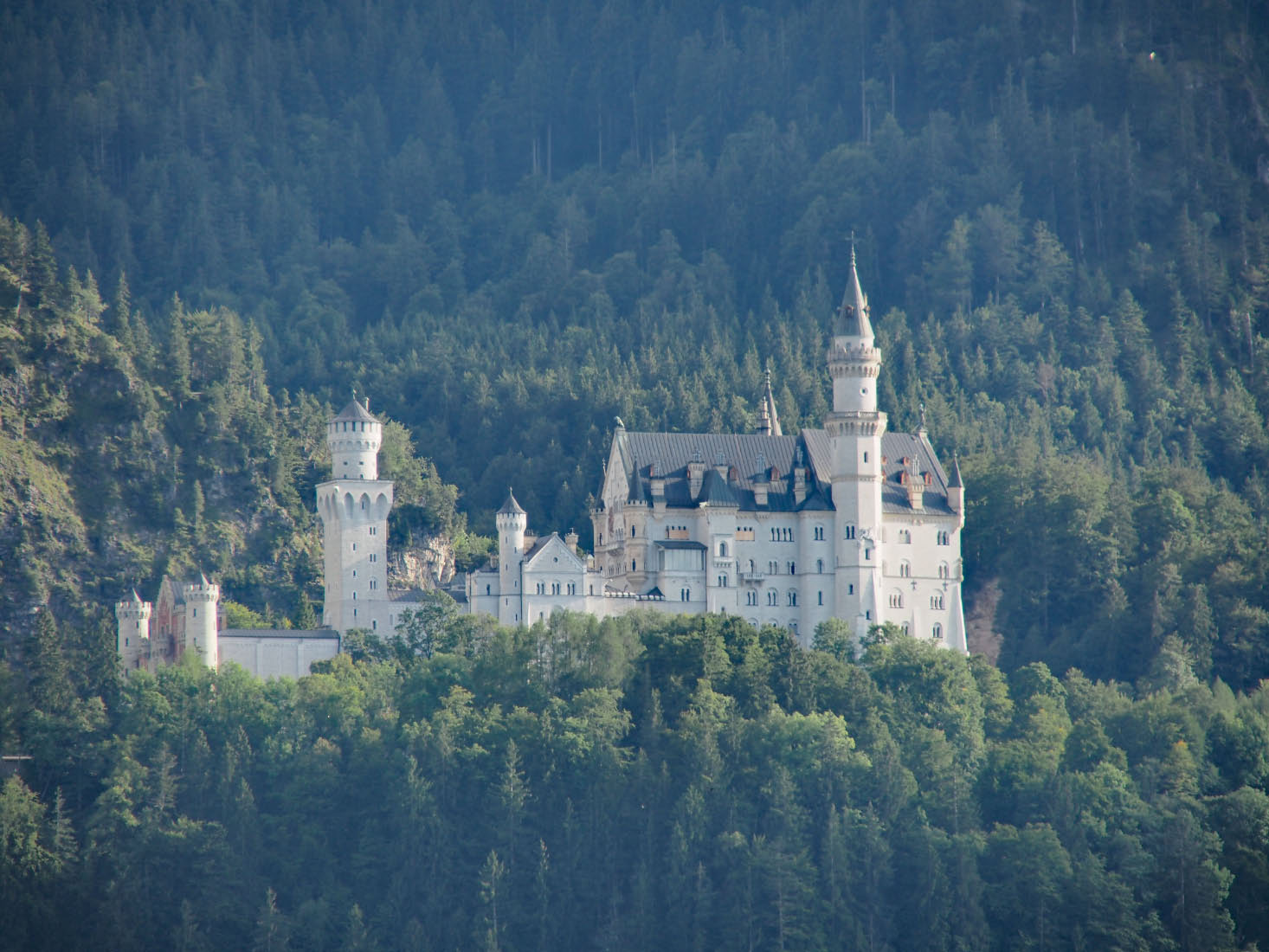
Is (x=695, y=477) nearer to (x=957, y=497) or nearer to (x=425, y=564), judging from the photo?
(x=957, y=497)

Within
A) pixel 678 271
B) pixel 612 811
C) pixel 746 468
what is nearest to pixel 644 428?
pixel 746 468

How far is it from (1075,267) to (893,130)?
19.2 m

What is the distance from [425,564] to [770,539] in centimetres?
Result: 1880

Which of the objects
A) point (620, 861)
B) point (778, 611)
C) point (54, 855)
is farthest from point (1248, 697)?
point (54, 855)

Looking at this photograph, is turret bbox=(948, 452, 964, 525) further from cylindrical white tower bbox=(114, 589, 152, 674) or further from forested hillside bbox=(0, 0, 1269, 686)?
cylindrical white tower bbox=(114, 589, 152, 674)

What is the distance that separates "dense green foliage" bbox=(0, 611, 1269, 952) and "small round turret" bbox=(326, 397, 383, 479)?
7.34 m

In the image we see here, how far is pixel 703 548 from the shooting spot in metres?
103

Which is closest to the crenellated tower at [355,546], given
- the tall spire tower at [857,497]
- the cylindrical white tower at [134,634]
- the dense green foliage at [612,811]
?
the dense green foliage at [612,811]

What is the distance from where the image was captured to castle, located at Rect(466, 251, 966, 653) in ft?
334

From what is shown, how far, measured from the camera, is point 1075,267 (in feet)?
506

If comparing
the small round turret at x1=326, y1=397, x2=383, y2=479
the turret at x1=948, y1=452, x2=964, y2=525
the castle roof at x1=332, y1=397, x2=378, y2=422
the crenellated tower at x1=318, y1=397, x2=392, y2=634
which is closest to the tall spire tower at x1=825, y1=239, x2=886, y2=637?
the turret at x1=948, y1=452, x2=964, y2=525

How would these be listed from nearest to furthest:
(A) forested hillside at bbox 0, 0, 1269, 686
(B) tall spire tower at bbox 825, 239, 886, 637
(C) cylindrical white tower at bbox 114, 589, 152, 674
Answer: (C) cylindrical white tower at bbox 114, 589, 152, 674, (B) tall spire tower at bbox 825, 239, 886, 637, (A) forested hillside at bbox 0, 0, 1269, 686

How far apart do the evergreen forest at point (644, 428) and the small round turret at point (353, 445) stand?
6.77m

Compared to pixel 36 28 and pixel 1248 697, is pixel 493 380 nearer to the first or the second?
pixel 1248 697
